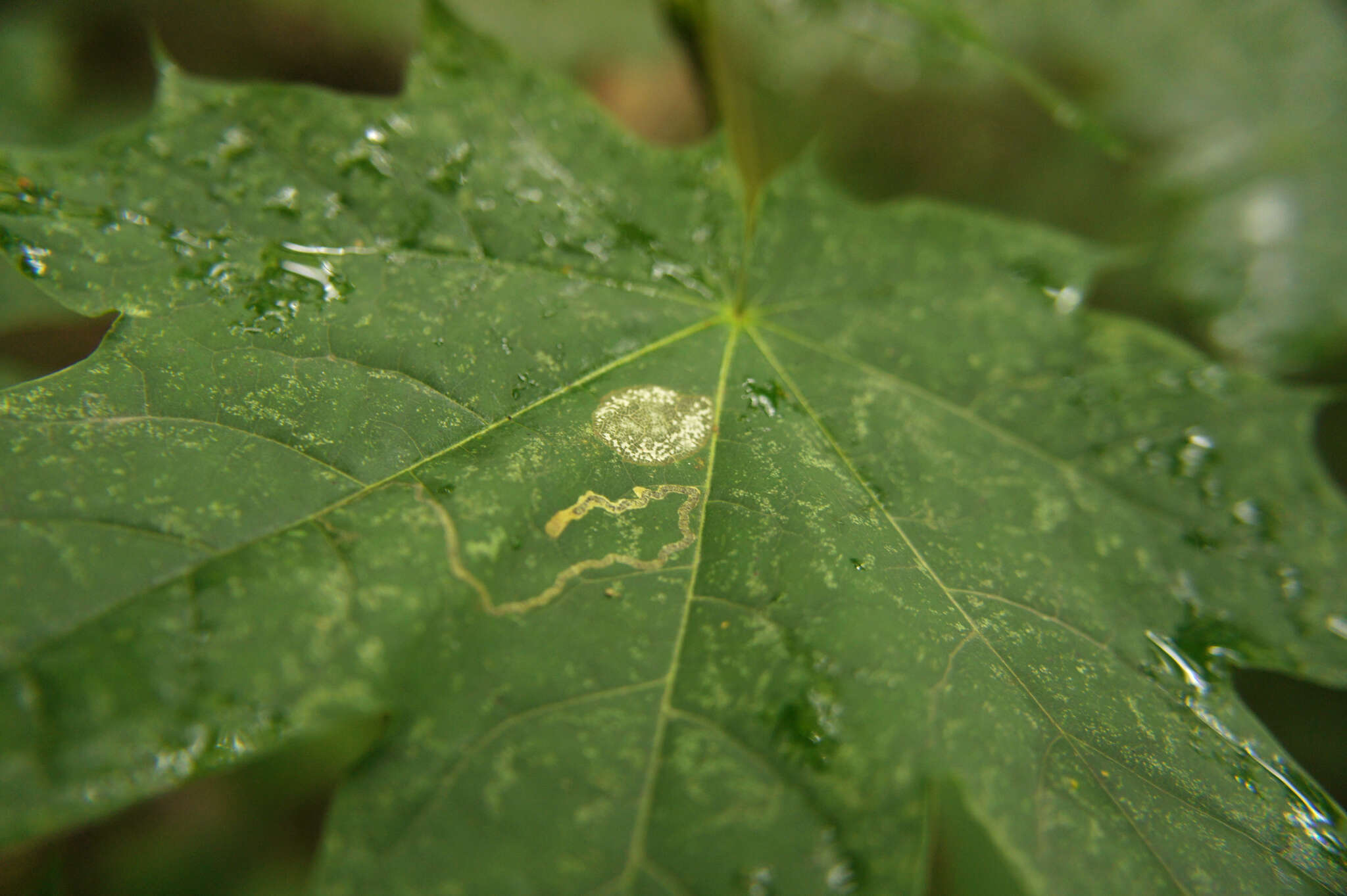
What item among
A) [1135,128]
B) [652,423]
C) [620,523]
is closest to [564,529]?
[620,523]

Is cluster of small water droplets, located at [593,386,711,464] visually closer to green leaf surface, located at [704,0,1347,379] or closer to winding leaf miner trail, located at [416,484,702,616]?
winding leaf miner trail, located at [416,484,702,616]

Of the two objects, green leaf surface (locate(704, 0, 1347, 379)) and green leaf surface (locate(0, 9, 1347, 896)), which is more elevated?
green leaf surface (locate(704, 0, 1347, 379))

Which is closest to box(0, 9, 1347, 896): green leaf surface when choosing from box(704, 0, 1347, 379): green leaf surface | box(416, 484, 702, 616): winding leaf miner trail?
box(416, 484, 702, 616): winding leaf miner trail

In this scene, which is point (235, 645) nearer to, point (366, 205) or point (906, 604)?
point (366, 205)

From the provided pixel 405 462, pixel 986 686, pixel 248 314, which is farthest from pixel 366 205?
pixel 986 686

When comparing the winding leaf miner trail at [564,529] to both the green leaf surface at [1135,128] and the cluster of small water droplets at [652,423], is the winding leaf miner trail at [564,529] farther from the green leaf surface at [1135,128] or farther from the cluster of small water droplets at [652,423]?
the green leaf surface at [1135,128]

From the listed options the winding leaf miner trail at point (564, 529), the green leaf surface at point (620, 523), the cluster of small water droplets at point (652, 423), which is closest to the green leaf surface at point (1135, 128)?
the green leaf surface at point (620, 523)

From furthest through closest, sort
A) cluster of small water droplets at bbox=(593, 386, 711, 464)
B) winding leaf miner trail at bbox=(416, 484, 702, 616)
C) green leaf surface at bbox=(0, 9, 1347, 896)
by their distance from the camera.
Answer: cluster of small water droplets at bbox=(593, 386, 711, 464) → winding leaf miner trail at bbox=(416, 484, 702, 616) → green leaf surface at bbox=(0, 9, 1347, 896)

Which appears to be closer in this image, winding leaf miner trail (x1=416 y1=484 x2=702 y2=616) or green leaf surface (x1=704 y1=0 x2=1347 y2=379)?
winding leaf miner trail (x1=416 y1=484 x2=702 y2=616)
